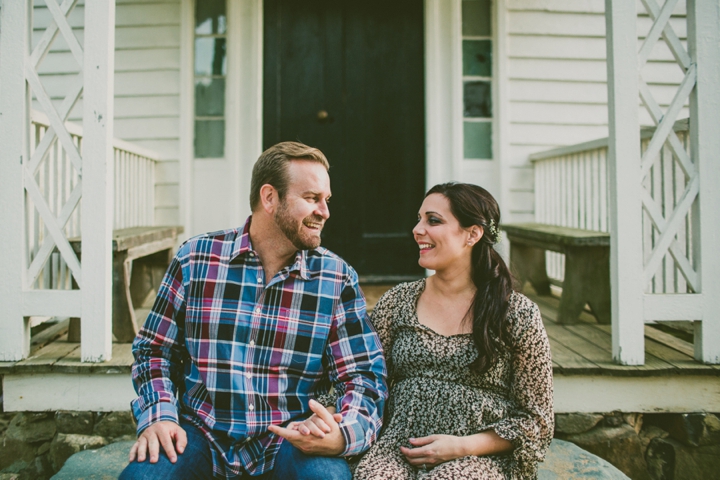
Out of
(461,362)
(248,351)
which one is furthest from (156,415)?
(461,362)

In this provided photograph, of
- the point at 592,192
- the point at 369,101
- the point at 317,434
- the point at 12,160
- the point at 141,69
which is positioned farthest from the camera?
the point at 369,101

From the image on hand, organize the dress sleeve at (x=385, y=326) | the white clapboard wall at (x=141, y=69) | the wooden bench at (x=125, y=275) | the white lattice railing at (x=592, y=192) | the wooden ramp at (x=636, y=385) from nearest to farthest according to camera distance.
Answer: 1. the dress sleeve at (x=385, y=326)
2. the wooden ramp at (x=636, y=385)
3. the wooden bench at (x=125, y=275)
4. the white lattice railing at (x=592, y=192)
5. the white clapboard wall at (x=141, y=69)

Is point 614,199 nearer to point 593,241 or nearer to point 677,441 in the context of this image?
point 593,241

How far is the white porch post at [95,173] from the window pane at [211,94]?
67.3 inches

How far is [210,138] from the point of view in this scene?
13.4 feet

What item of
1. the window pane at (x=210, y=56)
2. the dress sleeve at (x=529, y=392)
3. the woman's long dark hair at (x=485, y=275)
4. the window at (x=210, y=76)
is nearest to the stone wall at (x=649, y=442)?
the dress sleeve at (x=529, y=392)

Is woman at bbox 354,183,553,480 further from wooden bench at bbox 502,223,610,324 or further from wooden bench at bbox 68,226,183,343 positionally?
wooden bench at bbox 68,226,183,343

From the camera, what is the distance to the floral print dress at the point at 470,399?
1519 millimetres

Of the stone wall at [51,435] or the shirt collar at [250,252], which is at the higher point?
the shirt collar at [250,252]

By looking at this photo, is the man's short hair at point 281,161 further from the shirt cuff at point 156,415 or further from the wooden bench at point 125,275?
the wooden bench at point 125,275

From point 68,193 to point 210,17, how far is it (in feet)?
6.01

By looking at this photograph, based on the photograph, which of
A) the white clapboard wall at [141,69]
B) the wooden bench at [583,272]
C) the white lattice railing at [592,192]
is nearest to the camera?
the wooden bench at [583,272]

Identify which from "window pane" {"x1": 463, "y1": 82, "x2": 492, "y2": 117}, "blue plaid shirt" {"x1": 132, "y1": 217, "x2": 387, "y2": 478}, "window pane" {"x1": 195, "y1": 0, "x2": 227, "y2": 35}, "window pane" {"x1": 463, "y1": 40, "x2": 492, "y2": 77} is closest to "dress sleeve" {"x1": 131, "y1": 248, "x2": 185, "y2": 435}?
"blue plaid shirt" {"x1": 132, "y1": 217, "x2": 387, "y2": 478}

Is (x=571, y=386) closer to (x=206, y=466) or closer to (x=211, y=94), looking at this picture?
(x=206, y=466)
